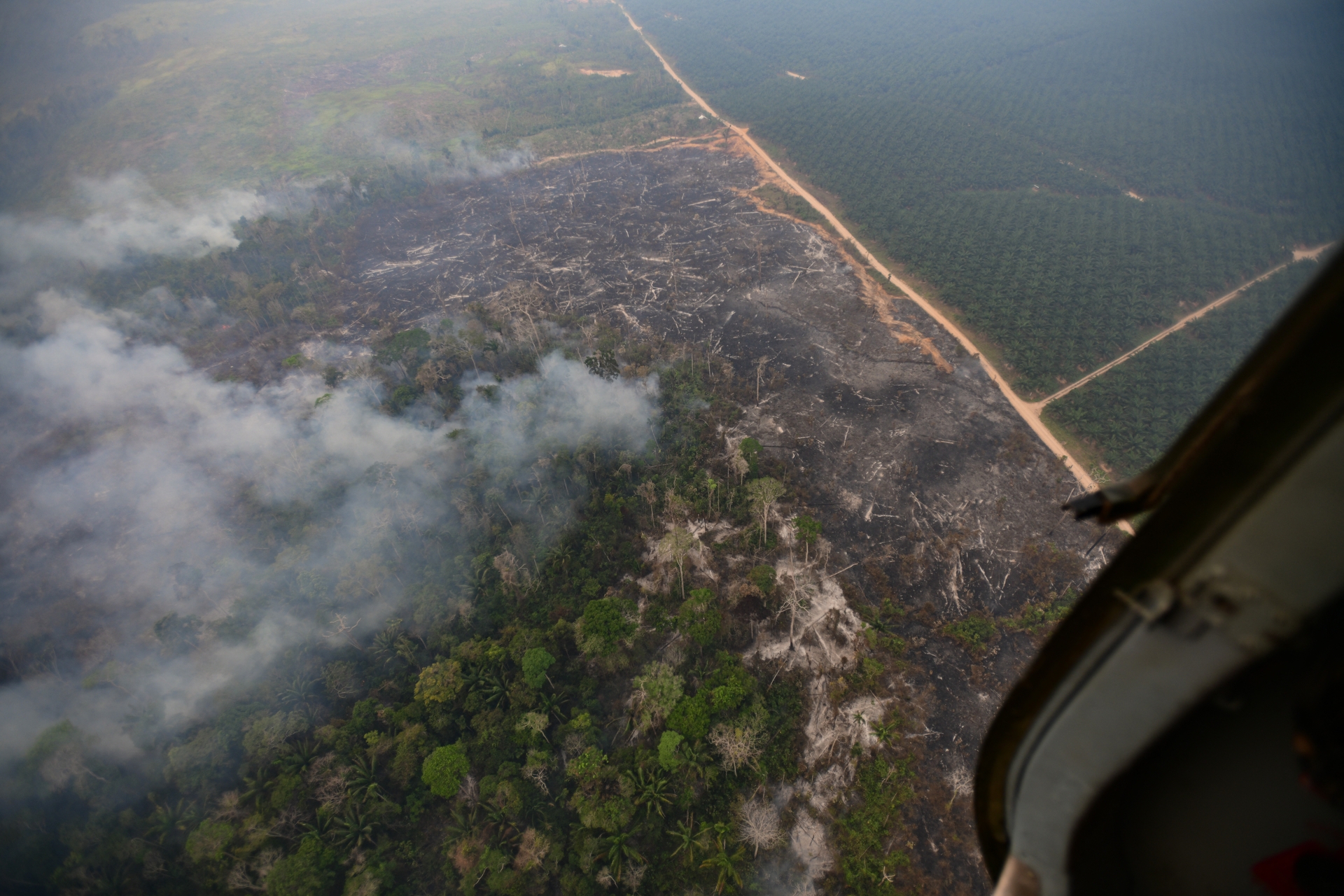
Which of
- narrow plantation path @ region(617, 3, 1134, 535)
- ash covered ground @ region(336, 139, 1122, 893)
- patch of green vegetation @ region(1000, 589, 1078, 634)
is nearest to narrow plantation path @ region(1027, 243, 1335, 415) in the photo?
narrow plantation path @ region(617, 3, 1134, 535)

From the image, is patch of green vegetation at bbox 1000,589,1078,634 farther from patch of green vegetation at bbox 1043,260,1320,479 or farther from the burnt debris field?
patch of green vegetation at bbox 1043,260,1320,479

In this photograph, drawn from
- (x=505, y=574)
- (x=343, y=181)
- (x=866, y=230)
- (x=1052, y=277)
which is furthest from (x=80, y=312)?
(x=1052, y=277)

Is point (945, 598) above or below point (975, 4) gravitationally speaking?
below

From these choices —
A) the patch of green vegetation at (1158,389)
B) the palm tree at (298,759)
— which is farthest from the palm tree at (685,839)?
the patch of green vegetation at (1158,389)

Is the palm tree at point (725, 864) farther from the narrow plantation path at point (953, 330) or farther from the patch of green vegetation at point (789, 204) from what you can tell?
the patch of green vegetation at point (789, 204)

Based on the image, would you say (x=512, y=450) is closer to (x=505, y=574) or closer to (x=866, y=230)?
(x=505, y=574)
